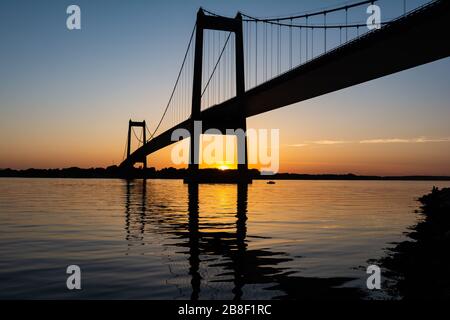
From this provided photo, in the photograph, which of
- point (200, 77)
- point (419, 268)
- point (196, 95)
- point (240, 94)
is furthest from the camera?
point (196, 95)

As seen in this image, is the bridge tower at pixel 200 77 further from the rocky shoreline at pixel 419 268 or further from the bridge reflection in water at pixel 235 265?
the rocky shoreline at pixel 419 268

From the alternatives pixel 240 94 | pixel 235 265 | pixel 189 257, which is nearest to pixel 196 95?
pixel 240 94

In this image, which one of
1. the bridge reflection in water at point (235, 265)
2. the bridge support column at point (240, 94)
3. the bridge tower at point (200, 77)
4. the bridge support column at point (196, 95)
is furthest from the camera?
the bridge support column at point (196, 95)

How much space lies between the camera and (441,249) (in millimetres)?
11648

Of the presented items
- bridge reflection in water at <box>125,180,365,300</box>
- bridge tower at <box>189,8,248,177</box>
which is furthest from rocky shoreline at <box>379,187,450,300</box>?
bridge tower at <box>189,8,248,177</box>

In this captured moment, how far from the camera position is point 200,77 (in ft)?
169

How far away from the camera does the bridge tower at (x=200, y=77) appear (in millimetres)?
49969

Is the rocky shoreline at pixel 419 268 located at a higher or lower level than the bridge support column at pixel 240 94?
lower

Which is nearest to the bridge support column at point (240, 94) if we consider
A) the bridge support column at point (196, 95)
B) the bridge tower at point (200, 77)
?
the bridge tower at point (200, 77)

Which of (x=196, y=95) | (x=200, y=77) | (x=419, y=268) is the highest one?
(x=200, y=77)

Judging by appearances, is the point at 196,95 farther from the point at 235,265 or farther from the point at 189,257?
the point at 235,265

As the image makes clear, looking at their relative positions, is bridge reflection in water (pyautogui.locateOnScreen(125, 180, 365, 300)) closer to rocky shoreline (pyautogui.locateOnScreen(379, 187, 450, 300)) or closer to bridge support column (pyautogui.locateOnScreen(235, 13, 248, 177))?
rocky shoreline (pyautogui.locateOnScreen(379, 187, 450, 300))
